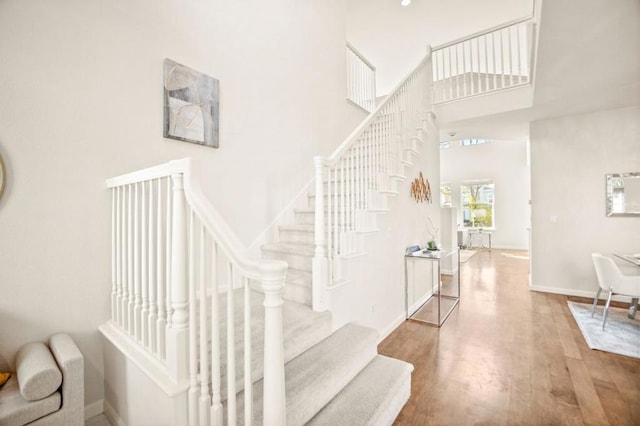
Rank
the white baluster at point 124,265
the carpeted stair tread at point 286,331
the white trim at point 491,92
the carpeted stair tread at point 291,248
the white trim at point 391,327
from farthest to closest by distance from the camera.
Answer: the white trim at point 491,92
the white trim at point 391,327
the carpeted stair tread at point 291,248
the white baluster at point 124,265
the carpeted stair tread at point 286,331

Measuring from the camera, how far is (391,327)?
324 centimetres

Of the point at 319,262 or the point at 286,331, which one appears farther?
the point at 319,262

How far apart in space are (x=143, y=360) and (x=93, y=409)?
922 millimetres

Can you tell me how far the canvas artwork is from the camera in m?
2.26

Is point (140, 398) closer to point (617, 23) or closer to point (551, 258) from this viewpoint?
point (617, 23)

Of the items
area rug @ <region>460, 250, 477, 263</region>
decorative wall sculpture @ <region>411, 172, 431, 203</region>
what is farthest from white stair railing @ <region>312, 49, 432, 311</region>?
area rug @ <region>460, 250, 477, 263</region>

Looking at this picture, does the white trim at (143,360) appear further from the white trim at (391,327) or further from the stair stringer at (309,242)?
the white trim at (391,327)

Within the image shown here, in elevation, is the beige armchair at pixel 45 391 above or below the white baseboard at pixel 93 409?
above

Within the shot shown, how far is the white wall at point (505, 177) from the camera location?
908 centimetres

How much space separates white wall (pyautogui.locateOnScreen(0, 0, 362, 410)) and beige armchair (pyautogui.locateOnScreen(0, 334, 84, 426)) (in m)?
0.38

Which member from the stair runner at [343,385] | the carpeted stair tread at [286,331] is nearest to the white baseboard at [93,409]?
the carpeted stair tread at [286,331]

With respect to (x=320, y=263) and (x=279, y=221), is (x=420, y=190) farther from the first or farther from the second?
(x=320, y=263)

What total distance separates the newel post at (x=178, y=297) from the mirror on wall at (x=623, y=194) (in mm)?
5890

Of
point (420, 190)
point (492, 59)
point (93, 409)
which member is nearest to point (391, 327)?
point (420, 190)
